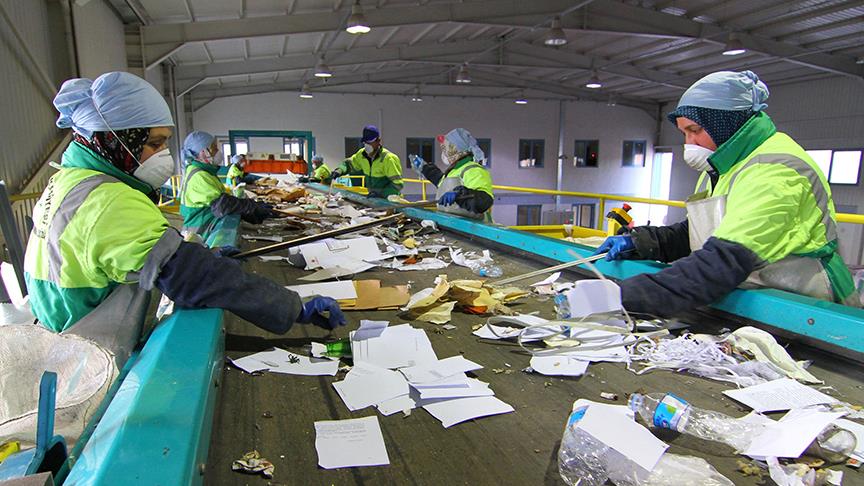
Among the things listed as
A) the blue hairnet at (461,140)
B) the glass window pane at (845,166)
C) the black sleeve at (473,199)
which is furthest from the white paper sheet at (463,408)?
the glass window pane at (845,166)

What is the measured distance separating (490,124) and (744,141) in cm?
1725

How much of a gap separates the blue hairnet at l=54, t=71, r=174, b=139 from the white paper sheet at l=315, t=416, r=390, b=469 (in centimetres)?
124

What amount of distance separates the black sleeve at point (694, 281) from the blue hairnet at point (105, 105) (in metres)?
1.81

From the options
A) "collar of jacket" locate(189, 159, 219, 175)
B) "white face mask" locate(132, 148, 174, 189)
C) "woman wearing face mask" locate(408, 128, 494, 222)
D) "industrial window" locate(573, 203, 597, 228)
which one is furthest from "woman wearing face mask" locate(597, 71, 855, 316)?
"industrial window" locate(573, 203, 597, 228)

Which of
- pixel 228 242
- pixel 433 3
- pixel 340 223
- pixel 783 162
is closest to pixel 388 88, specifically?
pixel 433 3

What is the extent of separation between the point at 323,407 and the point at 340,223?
3.35 meters

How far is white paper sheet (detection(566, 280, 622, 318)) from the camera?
5.63ft

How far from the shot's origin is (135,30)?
28.9 feet

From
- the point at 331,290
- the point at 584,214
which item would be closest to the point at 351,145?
the point at 584,214

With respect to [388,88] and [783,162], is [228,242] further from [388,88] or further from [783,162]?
[388,88]

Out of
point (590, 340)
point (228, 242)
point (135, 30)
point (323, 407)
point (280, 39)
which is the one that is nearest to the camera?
point (323, 407)

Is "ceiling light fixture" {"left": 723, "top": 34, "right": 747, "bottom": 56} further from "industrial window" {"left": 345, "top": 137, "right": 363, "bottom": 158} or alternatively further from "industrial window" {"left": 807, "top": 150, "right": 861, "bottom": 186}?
"industrial window" {"left": 345, "top": 137, "right": 363, "bottom": 158}

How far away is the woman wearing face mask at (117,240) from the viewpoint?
1.40 m

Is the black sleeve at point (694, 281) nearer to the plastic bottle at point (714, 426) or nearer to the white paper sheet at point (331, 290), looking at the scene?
the plastic bottle at point (714, 426)
